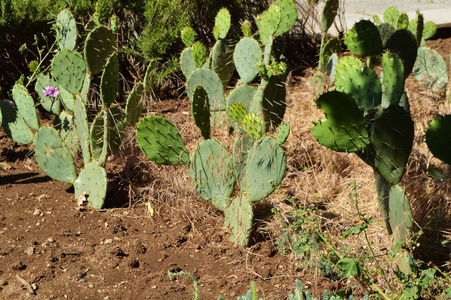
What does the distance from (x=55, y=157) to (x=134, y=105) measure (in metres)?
0.59

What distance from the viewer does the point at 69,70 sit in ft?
11.1

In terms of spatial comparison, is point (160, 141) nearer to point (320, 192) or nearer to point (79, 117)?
point (79, 117)

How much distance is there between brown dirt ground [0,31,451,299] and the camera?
108 inches

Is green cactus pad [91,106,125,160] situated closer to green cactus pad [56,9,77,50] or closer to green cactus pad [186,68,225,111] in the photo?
green cactus pad [56,9,77,50]

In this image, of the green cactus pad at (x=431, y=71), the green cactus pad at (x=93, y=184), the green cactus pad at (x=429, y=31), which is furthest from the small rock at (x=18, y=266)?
the green cactus pad at (x=429, y=31)

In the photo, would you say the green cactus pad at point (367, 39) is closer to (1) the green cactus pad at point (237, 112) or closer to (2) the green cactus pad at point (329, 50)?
(1) the green cactus pad at point (237, 112)

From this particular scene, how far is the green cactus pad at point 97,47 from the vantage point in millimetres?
3430

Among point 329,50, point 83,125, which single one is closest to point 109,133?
point 83,125

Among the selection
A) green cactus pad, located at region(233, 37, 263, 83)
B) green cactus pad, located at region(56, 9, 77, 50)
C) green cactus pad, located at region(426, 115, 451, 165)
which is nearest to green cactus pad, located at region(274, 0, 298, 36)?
green cactus pad, located at region(233, 37, 263, 83)

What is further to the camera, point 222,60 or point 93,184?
point 222,60

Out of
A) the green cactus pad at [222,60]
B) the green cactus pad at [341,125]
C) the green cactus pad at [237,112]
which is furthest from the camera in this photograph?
the green cactus pad at [222,60]

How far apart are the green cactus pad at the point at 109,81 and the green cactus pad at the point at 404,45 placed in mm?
1585

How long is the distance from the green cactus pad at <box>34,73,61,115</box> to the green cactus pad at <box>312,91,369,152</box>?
2.02m

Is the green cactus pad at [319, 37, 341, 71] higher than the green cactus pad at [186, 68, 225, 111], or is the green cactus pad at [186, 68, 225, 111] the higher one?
the green cactus pad at [319, 37, 341, 71]
